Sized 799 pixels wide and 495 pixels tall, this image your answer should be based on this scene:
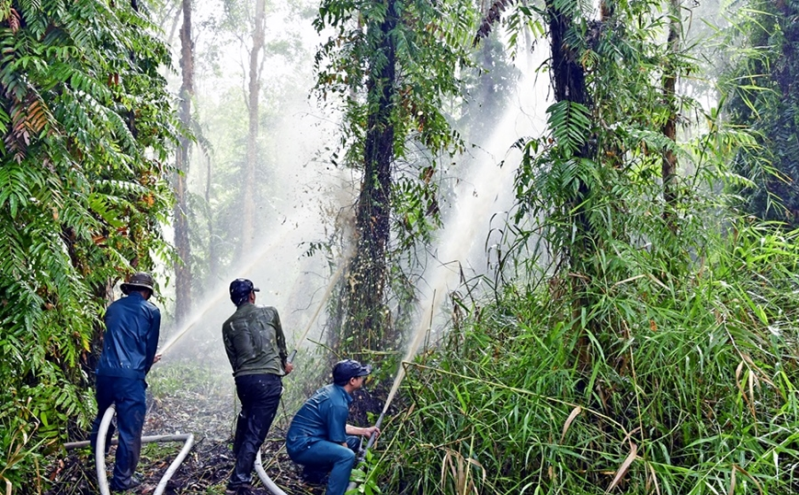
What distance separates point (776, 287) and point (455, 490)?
297cm

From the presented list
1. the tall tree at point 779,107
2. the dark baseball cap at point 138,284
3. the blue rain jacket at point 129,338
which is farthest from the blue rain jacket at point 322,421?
the tall tree at point 779,107

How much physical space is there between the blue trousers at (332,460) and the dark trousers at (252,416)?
55 cm

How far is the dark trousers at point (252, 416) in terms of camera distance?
6180mm

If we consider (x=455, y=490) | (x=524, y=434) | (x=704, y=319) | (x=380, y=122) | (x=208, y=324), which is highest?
(x=380, y=122)

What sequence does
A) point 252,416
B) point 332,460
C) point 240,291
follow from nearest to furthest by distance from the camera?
1. point 332,460
2. point 252,416
3. point 240,291

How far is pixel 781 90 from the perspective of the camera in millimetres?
12070

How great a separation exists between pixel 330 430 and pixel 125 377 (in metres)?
1.93

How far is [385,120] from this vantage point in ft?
28.1

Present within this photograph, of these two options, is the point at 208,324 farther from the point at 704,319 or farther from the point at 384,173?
the point at 704,319

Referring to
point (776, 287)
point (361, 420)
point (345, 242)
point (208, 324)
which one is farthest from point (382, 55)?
point (208, 324)

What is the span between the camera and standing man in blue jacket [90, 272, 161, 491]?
19.5 ft

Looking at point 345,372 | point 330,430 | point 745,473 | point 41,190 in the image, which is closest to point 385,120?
point 345,372

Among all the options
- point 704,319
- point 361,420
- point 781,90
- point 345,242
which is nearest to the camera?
point 704,319

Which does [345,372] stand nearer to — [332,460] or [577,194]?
[332,460]
